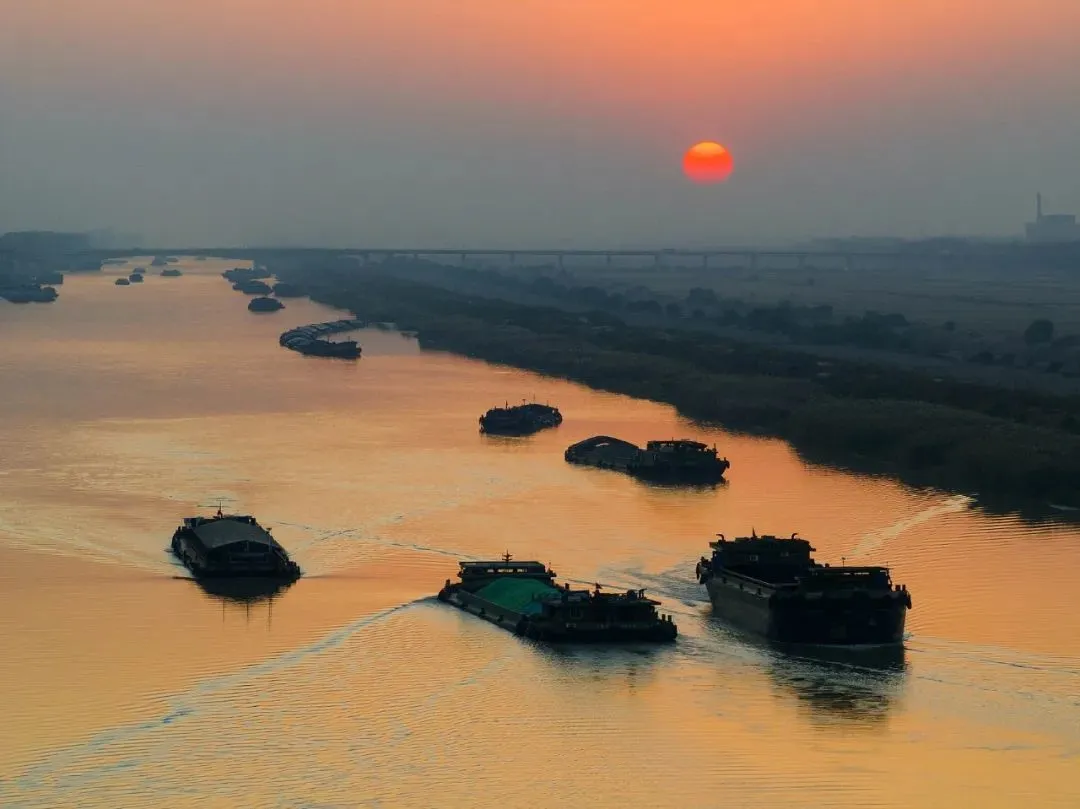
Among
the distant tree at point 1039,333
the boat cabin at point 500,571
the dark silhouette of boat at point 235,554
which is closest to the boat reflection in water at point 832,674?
the boat cabin at point 500,571

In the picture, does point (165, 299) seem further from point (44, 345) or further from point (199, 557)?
point (199, 557)

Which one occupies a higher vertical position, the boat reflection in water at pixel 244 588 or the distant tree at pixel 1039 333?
the distant tree at pixel 1039 333

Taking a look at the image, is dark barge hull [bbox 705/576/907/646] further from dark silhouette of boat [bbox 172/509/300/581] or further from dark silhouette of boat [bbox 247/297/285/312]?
dark silhouette of boat [bbox 247/297/285/312]

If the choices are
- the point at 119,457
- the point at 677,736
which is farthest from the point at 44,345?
the point at 677,736

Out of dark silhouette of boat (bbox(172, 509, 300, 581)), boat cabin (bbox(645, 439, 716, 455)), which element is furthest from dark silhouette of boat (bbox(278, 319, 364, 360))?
dark silhouette of boat (bbox(172, 509, 300, 581))

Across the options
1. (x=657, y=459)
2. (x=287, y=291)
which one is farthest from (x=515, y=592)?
(x=287, y=291)

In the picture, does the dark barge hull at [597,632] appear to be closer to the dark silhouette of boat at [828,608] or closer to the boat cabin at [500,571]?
the dark silhouette of boat at [828,608]

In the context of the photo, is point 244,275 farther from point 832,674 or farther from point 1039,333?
point 832,674
